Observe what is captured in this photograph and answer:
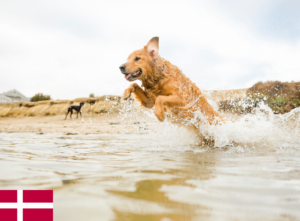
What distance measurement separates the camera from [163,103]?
12.6ft

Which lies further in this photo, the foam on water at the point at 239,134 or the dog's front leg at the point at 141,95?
the dog's front leg at the point at 141,95

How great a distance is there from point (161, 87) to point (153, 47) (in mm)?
688

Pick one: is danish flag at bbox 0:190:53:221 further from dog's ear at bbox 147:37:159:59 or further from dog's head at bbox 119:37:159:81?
dog's ear at bbox 147:37:159:59

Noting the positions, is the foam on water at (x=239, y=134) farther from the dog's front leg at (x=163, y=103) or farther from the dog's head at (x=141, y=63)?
the dog's head at (x=141, y=63)

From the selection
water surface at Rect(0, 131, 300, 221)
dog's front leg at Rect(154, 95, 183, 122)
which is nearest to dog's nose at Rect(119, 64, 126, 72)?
dog's front leg at Rect(154, 95, 183, 122)

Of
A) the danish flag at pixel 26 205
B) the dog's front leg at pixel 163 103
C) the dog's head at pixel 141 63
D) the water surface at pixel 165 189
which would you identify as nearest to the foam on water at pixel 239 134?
the dog's front leg at pixel 163 103

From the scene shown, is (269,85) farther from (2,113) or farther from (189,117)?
(2,113)

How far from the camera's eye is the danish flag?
1145 millimetres

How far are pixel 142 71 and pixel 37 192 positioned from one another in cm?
280

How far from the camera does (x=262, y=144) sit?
4.15m

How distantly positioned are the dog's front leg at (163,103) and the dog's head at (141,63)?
50cm

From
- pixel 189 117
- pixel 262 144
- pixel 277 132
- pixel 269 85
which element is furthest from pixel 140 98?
pixel 269 85

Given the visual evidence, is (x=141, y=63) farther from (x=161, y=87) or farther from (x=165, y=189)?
(x=165, y=189)

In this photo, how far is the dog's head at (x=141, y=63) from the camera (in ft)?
12.6
